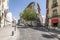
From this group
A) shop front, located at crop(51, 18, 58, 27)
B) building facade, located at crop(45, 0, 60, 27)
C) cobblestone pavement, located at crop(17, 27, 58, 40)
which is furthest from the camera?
shop front, located at crop(51, 18, 58, 27)

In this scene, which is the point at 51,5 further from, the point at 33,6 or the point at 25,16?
the point at 33,6

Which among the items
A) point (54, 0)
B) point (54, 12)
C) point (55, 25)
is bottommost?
point (55, 25)

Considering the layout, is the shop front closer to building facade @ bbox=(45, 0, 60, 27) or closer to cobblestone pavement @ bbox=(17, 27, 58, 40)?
building facade @ bbox=(45, 0, 60, 27)

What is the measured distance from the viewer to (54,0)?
50.2 m

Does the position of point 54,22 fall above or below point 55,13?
below

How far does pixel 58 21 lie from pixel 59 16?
159cm

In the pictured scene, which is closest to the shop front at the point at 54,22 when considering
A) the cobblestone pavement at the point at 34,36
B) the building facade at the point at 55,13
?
the building facade at the point at 55,13

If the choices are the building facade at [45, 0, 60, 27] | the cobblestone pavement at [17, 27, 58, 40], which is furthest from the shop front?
the cobblestone pavement at [17, 27, 58, 40]

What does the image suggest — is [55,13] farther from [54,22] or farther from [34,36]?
[34,36]

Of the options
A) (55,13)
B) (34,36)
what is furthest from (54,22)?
(34,36)

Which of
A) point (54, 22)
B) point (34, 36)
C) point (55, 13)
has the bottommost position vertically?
point (34, 36)

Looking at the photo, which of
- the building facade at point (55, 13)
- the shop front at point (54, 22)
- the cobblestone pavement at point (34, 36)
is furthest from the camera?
the shop front at point (54, 22)

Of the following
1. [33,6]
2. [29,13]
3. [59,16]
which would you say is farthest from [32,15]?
[33,6]

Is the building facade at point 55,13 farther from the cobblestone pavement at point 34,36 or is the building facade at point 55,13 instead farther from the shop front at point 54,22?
the cobblestone pavement at point 34,36
